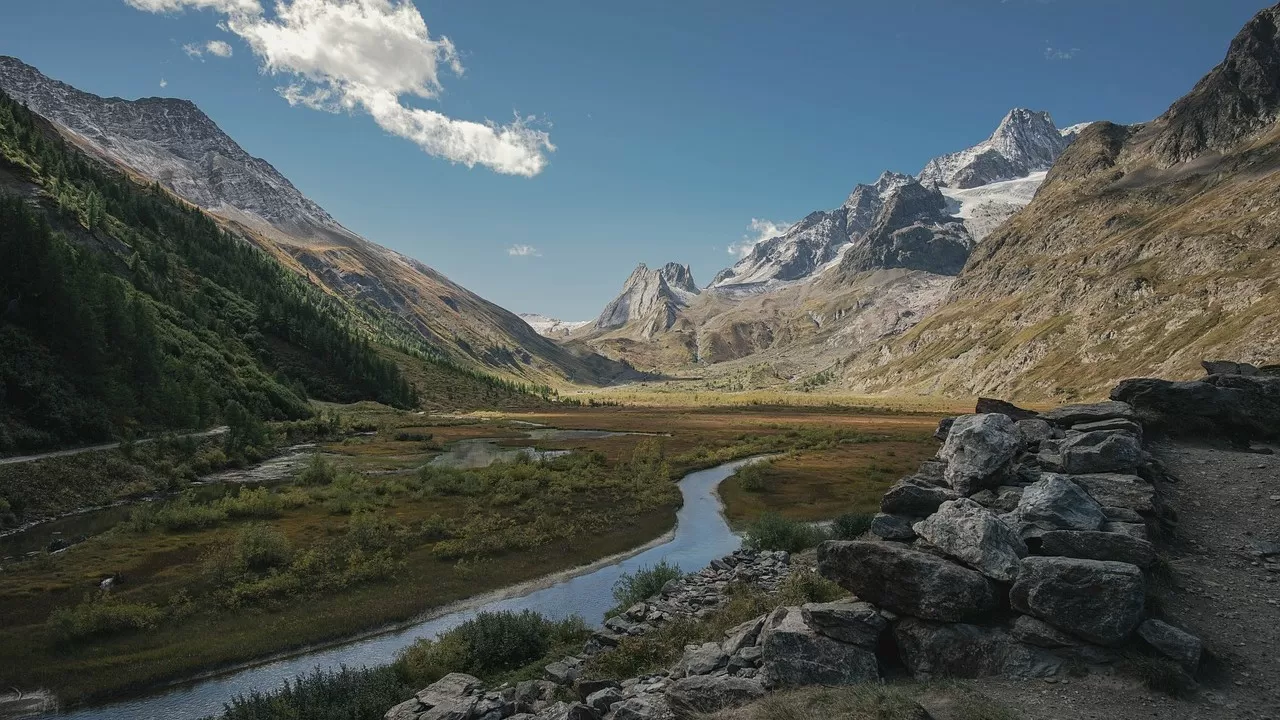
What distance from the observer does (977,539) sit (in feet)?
49.2

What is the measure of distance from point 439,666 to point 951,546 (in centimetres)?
1914

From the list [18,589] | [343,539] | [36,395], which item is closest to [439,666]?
[343,539]

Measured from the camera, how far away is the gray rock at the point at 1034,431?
78.8 feet

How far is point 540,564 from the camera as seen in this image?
3881 centimetres

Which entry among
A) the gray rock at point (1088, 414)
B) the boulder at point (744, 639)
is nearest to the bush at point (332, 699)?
the boulder at point (744, 639)

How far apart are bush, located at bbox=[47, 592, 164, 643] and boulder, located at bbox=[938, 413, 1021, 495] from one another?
3567 cm

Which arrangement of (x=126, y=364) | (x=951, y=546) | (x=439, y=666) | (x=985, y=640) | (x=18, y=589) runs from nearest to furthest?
1. (x=985, y=640)
2. (x=951, y=546)
3. (x=439, y=666)
4. (x=18, y=589)
5. (x=126, y=364)

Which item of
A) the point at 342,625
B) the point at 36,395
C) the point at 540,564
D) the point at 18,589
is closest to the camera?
the point at 342,625

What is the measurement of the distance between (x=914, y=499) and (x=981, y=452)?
135 inches

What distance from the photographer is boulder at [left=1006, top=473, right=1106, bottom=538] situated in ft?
52.4

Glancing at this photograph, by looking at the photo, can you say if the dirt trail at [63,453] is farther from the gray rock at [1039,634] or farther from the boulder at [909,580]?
the gray rock at [1039,634]

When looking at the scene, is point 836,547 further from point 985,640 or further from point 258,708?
point 258,708

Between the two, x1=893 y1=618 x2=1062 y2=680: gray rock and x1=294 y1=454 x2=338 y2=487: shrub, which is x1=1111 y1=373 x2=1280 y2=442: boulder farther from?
x1=294 y1=454 x2=338 y2=487: shrub

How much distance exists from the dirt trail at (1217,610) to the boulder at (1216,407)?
4.47 m
